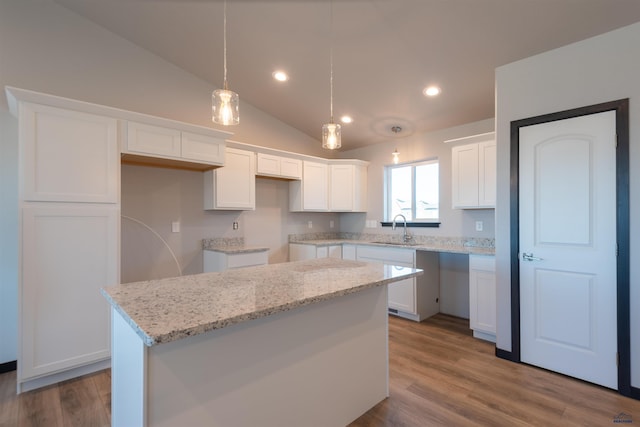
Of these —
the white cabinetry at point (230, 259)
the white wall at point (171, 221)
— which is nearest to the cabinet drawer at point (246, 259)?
the white cabinetry at point (230, 259)

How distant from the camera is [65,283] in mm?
2395

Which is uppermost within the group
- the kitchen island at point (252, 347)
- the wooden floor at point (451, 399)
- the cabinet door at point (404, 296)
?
the kitchen island at point (252, 347)

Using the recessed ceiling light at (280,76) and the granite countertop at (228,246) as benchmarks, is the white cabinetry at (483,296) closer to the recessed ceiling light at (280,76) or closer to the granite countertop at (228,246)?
the granite countertop at (228,246)

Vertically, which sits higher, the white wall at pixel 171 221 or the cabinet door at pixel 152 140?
the cabinet door at pixel 152 140

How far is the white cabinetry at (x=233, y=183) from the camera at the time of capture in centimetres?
363

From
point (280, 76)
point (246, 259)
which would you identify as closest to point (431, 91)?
point (280, 76)

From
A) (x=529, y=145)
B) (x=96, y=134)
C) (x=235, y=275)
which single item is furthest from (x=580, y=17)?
(x=96, y=134)

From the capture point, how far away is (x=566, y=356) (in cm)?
243

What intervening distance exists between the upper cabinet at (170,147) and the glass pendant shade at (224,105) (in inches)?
51.8

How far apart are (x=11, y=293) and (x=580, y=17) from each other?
4981mm

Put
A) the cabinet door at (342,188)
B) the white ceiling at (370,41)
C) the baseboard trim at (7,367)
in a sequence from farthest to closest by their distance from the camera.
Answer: the cabinet door at (342,188)
the baseboard trim at (7,367)
the white ceiling at (370,41)

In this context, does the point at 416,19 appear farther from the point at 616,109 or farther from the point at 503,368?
the point at 503,368

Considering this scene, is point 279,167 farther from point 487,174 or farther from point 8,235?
point 8,235

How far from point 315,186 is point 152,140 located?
237 cm
